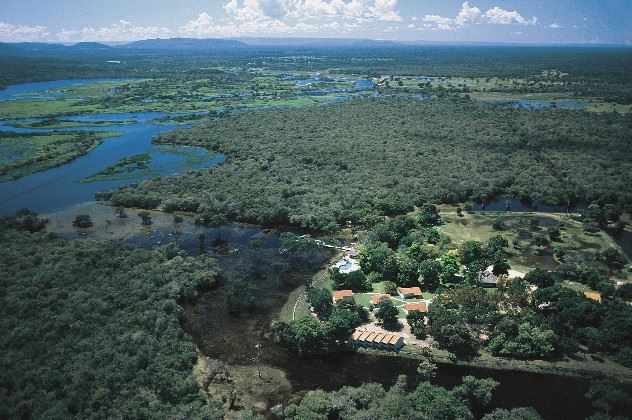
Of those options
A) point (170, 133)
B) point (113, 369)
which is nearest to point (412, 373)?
point (113, 369)

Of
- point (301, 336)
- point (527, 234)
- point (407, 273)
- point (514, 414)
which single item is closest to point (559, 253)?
point (527, 234)

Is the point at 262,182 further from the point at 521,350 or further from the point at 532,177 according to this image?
the point at 521,350

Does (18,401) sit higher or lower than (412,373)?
higher

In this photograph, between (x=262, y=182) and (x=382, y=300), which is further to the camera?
(x=262, y=182)

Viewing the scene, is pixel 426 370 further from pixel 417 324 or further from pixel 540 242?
pixel 540 242

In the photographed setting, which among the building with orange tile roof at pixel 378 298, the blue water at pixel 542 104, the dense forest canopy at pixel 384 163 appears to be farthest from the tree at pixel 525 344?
the blue water at pixel 542 104

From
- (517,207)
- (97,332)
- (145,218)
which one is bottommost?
(517,207)

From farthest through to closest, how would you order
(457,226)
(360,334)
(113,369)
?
(457,226), (360,334), (113,369)
